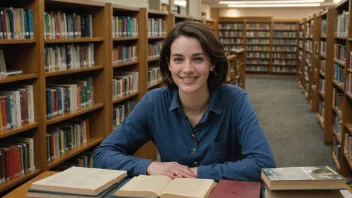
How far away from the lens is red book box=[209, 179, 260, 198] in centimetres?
137

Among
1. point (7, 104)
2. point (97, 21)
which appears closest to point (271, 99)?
point (97, 21)

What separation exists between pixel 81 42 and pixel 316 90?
5418 mm

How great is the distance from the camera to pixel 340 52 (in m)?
4.97

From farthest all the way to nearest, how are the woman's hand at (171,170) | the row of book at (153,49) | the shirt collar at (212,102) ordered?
the row of book at (153,49) → the shirt collar at (212,102) → the woman's hand at (171,170)

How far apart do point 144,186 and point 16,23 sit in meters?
1.80

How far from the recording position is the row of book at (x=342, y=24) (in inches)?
181

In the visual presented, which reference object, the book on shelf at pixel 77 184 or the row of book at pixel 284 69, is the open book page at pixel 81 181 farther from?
the row of book at pixel 284 69

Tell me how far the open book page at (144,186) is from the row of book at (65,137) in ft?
6.10

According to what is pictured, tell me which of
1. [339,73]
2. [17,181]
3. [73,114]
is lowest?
[17,181]

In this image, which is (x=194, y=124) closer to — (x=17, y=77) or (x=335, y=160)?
(x=17, y=77)

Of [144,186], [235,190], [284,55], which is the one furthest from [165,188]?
[284,55]

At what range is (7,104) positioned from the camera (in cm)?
271

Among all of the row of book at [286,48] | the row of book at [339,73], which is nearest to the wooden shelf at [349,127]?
the row of book at [339,73]

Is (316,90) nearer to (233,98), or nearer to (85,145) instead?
(85,145)
